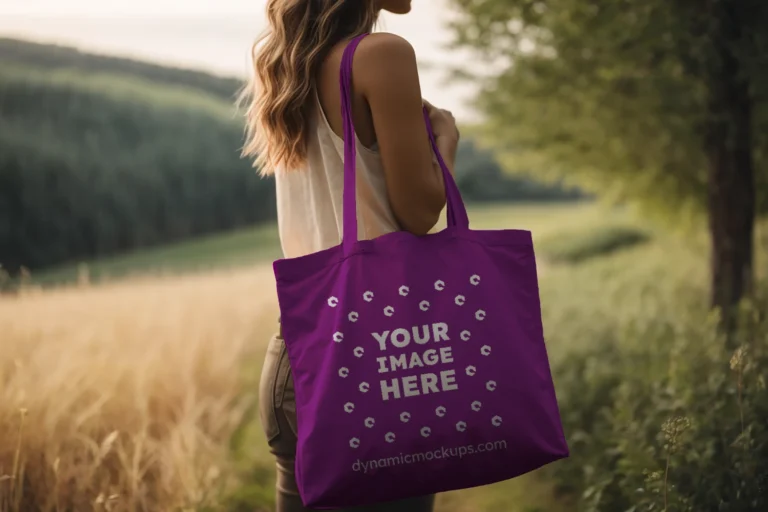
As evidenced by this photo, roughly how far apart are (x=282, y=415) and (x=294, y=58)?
864 millimetres

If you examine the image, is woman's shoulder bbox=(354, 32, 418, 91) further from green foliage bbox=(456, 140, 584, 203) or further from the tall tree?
green foliage bbox=(456, 140, 584, 203)

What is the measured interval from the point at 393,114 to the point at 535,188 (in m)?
28.7

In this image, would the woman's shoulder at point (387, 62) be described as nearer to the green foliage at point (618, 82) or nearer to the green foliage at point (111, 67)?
the green foliage at point (618, 82)

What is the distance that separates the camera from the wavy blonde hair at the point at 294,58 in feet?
5.89

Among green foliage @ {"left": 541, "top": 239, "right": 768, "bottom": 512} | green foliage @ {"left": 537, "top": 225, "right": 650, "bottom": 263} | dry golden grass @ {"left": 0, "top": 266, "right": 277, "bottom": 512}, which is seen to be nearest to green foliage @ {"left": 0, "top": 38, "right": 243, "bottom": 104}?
dry golden grass @ {"left": 0, "top": 266, "right": 277, "bottom": 512}

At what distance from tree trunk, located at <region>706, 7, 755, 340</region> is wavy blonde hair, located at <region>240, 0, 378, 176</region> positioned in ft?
9.83

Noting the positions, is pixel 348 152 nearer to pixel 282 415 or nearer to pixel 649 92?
pixel 282 415

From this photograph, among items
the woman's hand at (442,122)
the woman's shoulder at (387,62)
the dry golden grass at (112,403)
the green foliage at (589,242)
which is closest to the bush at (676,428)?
the woman's hand at (442,122)

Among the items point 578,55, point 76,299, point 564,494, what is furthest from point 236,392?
point 578,55

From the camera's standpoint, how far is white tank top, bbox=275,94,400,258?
1776 millimetres

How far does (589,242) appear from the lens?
20984 mm

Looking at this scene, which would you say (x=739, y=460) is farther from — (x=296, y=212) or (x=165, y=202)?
(x=165, y=202)

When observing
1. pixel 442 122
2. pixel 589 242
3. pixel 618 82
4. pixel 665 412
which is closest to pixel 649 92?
pixel 618 82

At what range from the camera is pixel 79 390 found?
10.8 feet
